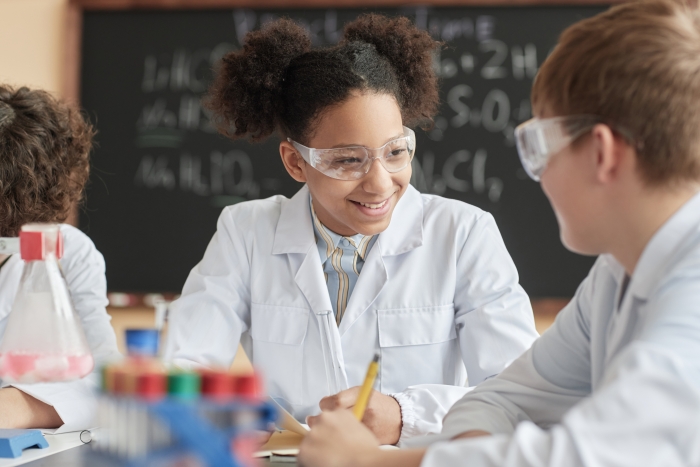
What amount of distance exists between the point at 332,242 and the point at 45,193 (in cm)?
69

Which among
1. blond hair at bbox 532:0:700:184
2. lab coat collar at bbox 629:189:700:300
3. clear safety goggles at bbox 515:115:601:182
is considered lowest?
lab coat collar at bbox 629:189:700:300

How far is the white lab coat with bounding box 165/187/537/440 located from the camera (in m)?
1.70

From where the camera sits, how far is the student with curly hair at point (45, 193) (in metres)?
1.41

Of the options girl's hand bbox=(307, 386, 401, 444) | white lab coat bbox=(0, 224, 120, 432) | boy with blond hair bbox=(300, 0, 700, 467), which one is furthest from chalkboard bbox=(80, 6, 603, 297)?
boy with blond hair bbox=(300, 0, 700, 467)

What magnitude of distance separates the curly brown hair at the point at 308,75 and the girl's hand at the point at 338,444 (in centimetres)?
100

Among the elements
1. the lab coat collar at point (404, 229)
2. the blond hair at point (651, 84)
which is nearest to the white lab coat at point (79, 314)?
the lab coat collar at point (404, 229)

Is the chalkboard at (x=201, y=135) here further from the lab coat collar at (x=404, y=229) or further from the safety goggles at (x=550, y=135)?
the safety goggles at (x=550, y=135)

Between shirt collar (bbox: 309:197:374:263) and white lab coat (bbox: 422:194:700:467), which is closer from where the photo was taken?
white lab coat (bbox: 422:194:700:467)

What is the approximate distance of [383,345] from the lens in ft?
5.67

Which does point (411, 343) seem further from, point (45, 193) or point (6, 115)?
point (6, 115)

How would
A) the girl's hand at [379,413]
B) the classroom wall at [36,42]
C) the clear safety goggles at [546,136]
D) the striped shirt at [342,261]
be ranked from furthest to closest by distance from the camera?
1. the classroom wall at [36,42]
2. the striped shirt at [342,261]
3. the girl's hand at [379,413]
4. the clear safety goggles at [546,136]

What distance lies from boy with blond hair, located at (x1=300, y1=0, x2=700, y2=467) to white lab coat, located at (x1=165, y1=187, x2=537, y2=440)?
615mm

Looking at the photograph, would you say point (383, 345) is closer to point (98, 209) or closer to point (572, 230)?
point (572, 230)

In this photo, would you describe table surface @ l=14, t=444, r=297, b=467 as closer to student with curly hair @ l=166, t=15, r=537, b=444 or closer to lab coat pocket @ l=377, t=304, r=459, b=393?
student with curly hair @ l=166, t=15, r=537, b=444
